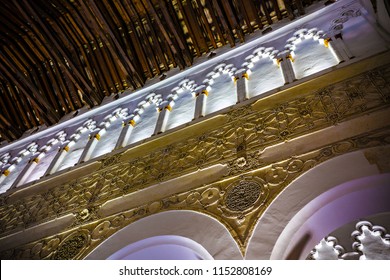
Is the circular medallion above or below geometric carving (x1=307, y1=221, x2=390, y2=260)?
above

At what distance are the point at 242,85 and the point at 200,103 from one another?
1.54 feet

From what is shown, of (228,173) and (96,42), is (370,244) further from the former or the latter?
(96,42)

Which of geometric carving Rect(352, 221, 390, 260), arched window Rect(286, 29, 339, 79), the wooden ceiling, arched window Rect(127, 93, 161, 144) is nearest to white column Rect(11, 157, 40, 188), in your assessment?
the wooden ceiling

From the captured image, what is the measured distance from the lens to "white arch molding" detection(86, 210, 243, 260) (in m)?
2.41

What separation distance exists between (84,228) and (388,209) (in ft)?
7.30

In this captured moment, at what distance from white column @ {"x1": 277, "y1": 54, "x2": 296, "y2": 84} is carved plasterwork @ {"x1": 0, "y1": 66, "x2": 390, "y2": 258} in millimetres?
394

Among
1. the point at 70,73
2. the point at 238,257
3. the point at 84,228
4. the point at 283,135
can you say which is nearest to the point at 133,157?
the point at 84,228

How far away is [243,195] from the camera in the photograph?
2.70 m

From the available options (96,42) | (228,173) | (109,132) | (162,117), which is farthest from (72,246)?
(96,42)

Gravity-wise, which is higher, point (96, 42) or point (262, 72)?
point (96, 42)

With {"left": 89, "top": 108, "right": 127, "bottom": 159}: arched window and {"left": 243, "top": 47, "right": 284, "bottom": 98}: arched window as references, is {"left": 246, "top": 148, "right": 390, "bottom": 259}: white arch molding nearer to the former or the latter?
{"left": 243, "top": 47, "right": 284, "bottom": 98}: arched window

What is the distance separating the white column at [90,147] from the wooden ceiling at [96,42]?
85cm

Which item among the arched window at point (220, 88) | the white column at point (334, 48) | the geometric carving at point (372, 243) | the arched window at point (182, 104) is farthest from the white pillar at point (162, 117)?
the geometric carving at point (372, 243)

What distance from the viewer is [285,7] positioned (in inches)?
186
